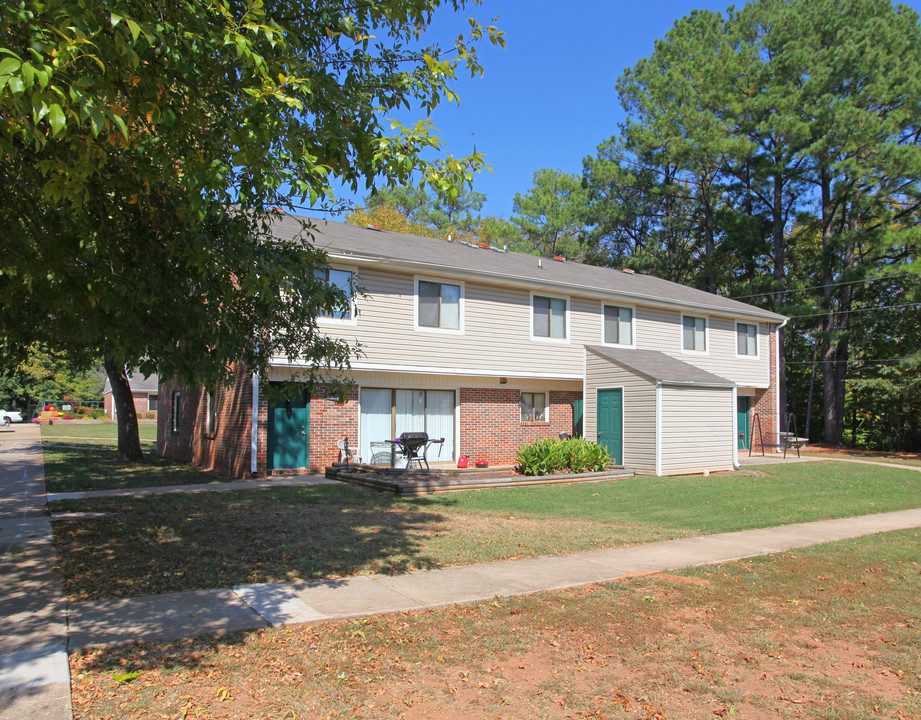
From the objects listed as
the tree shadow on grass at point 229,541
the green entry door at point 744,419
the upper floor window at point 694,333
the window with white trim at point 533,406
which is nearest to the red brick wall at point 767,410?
the green entry door at point 744,419

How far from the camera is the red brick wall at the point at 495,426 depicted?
65.0 feet

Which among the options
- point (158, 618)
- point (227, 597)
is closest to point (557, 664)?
point (227, 597)

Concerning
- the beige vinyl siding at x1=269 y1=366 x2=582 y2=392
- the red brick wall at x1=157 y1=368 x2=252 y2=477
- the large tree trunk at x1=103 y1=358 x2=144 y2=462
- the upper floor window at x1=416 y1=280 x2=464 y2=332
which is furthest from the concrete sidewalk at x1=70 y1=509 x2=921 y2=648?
the large tree trunk at x1=103 y1=358 x2=144 y2=462

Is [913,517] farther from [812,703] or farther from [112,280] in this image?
[112,280]

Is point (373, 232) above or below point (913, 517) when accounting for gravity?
above

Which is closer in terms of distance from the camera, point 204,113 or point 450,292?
point 204,113

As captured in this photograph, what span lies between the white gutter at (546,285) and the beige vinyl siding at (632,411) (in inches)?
94.7

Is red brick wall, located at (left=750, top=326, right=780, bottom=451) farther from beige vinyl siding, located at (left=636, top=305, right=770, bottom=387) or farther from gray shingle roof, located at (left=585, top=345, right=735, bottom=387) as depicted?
gray shingle roof, located at (left=585, top=345, right=735, bottom=387)

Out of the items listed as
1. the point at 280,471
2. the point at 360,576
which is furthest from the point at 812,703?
the point at 280,471

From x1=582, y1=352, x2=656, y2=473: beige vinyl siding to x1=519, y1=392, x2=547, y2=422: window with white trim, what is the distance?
132 cm

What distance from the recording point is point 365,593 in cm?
671

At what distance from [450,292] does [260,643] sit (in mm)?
14401

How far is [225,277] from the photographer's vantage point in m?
6.62

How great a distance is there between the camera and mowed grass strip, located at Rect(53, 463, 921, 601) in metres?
7.62
